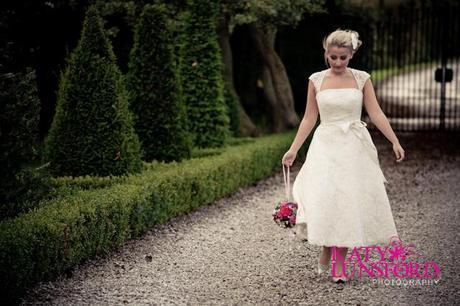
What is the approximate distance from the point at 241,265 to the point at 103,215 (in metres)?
1.31

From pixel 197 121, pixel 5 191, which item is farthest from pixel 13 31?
pixel 5 191

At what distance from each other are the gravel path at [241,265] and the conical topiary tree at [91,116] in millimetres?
1048

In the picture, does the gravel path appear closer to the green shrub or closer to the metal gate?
the green shrub

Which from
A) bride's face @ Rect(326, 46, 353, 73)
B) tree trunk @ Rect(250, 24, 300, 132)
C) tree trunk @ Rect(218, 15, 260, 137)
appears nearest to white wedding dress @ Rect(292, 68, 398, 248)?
bride's face @ Rect(326, 46, 353, 73)

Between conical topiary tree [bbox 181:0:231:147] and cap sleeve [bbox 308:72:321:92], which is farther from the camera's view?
conical topiary tree [bbox 181:0:231:147]

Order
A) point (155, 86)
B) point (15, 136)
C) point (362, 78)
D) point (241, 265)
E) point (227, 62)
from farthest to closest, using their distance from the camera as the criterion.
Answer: point (227, 62) → point (155, 86) → point (241, 265) → point (15, 136) → point (362, 78)

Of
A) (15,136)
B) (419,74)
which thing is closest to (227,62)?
(15,136)

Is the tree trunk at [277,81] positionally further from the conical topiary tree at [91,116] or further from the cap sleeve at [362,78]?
the cap sleeve at [362,78]

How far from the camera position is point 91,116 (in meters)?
8.07

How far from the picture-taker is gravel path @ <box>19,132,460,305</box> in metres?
5.43

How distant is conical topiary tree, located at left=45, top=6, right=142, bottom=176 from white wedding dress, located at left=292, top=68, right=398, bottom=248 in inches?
126

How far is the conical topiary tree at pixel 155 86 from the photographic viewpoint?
9.64 meters

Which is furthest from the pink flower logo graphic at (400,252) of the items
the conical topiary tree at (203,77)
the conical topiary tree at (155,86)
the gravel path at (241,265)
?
the conical topiary tree at (203,77)

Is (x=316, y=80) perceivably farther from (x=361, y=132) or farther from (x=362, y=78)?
(x=361, y=132)
